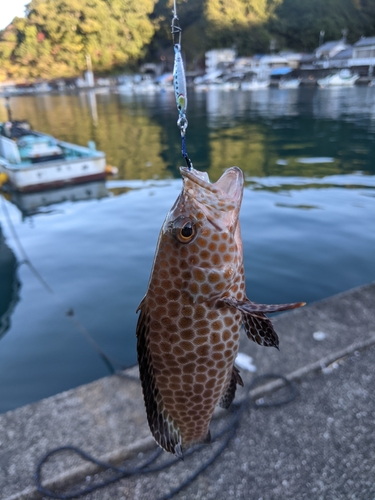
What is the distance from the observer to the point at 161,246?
187cm

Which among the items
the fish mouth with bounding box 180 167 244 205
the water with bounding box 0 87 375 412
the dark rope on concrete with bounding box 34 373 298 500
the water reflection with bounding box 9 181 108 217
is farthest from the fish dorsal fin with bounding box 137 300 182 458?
the water reflection with bounding box 9 181 108 217

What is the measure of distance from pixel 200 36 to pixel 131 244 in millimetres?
102616

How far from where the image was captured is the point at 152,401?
6.63ft

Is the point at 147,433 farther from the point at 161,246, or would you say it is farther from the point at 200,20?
the point at 200,20

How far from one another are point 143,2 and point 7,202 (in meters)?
35.8

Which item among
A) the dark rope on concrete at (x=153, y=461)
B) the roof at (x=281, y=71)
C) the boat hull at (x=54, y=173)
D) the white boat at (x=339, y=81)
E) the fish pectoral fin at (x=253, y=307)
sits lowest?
the boat hull at (x=54, y=173)

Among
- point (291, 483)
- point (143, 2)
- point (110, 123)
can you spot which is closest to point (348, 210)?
point (291, 483)

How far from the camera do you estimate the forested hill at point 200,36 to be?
85438mm

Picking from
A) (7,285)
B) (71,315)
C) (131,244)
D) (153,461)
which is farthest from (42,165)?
(153,461)

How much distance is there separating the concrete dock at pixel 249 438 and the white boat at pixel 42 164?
557 inches

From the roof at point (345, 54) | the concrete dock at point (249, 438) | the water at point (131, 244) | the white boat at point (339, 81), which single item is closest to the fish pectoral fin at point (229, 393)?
the concrete dock at point (249, 438)

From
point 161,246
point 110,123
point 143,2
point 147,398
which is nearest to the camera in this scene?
point 161,246

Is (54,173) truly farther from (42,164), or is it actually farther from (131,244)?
(131,244)

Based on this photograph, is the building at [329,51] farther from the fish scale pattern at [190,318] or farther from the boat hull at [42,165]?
the fish scale pattern at [190,318]
